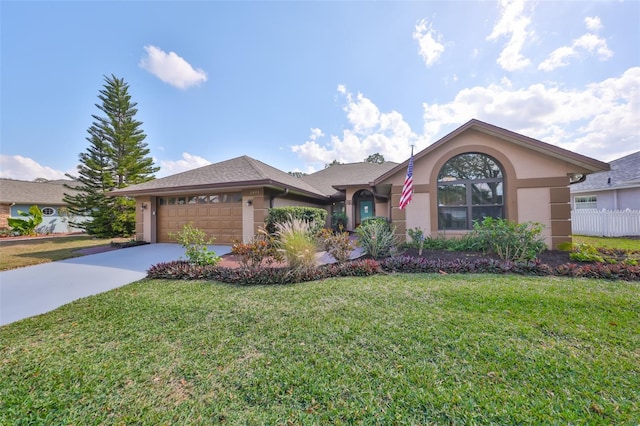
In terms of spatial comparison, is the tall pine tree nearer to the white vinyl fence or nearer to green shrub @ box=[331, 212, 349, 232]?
green shrub @ box=[331, 212, 349, 232]

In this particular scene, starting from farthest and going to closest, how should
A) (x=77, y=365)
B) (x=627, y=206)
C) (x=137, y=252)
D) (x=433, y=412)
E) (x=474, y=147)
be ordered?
(x=627, y=206) < (x=137, y=252) < (x=474, y=147) < (x=77, y=365) < (x=433, y=412)

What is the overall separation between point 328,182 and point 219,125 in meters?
8.49

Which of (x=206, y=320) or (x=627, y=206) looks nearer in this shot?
(x=206, y=320)

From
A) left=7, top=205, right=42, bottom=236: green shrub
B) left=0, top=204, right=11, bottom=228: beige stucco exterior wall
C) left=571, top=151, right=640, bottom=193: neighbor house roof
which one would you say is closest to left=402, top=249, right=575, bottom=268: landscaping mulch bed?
left=571, top=151, right=640, bottom=193: neighbor house roof

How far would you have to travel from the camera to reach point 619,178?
43.6 feet

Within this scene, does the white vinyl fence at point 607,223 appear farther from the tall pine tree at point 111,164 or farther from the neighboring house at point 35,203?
the neighboring house at point 35,203

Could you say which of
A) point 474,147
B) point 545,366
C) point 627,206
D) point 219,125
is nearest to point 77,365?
point 545,366

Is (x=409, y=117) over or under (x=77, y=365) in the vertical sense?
over

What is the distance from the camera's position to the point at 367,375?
229 centimetres

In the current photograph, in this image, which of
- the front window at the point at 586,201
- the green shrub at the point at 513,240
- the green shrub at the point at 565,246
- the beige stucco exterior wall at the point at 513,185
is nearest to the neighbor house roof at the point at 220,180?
the beige stucco exterior wall at the point at 513,185

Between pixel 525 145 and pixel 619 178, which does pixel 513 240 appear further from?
pixel 619 178

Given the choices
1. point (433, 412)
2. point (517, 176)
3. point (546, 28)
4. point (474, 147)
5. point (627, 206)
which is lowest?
point (433, 412)

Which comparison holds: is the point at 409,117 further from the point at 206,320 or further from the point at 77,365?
the point at 77,365

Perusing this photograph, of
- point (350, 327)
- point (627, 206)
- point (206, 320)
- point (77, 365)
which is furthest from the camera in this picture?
point (627, 206)
